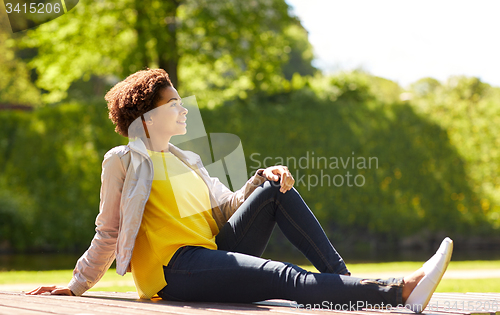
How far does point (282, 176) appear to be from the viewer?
2.37 m

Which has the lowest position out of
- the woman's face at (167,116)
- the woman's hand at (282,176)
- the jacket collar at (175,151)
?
the woman's hand at (282,176)

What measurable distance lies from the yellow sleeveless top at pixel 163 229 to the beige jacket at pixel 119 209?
78 mm

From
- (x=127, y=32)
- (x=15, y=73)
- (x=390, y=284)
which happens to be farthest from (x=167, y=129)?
(x=15, y=73)

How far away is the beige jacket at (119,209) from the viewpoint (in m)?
2.28

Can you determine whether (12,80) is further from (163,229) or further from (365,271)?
(163,229)

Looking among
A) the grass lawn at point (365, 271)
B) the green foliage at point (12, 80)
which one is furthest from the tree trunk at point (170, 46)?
the green foliage at point (12, 80)

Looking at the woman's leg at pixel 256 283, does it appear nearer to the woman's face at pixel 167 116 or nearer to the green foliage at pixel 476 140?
the woman's face at pixel 167 116

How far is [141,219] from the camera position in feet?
7.49

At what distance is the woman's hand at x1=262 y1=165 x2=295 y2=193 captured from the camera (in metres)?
2.36

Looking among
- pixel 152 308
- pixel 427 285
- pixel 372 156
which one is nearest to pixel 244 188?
pixel 152 308

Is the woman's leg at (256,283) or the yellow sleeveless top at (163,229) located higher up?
the yellow sleeveless top at (163,229)

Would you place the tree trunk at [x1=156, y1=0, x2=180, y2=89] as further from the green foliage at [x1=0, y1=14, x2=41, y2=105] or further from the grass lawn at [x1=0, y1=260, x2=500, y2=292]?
the green foliage at [x1=0, y1=14, x2=41, y2=105]

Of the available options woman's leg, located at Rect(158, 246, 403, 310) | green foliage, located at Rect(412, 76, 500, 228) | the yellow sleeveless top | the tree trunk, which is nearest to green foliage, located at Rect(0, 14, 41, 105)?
the tree trunk

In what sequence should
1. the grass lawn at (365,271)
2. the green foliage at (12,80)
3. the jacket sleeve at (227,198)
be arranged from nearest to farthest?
the jacket sleeve at (227,198), the grass lawn at (365,271), the green foliage at (12,80)
